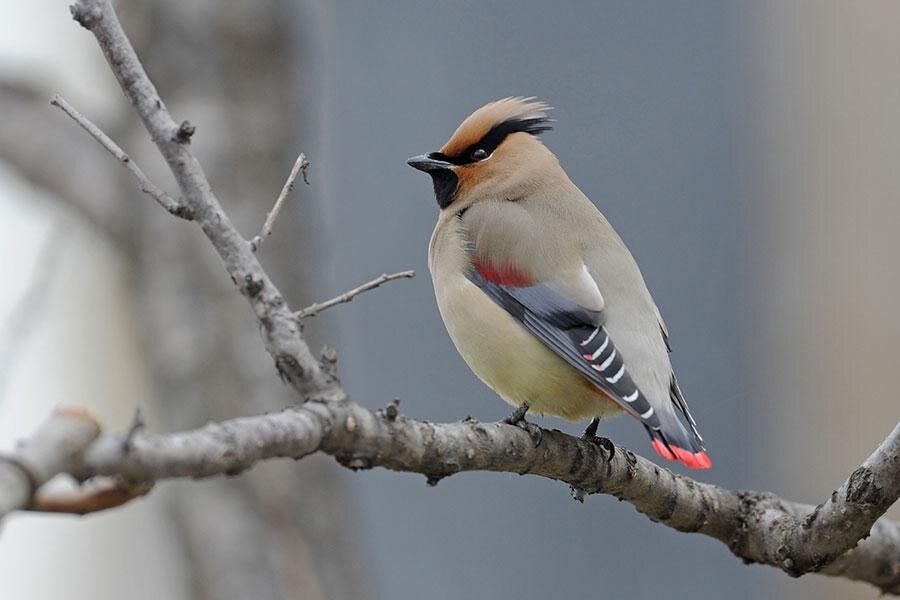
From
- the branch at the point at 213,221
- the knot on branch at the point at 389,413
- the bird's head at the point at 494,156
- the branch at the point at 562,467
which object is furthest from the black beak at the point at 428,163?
the knot on branch at the point at 389,413

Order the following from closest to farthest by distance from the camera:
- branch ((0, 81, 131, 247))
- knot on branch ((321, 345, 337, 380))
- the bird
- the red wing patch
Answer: knot on branch ((321, 345, 337, 380)), the bird, the red wing patch, branch ((0, 81, 131, 247))

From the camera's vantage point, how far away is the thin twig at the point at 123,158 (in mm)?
2271

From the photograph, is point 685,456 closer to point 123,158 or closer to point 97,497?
point 123,158

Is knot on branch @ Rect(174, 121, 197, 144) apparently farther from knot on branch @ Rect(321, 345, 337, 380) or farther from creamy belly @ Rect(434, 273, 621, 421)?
creamy belly @ Rect(434, 273, 621, 421)

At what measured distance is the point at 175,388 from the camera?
5797 millimetres

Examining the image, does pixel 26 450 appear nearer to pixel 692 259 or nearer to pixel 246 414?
pixel 246 414

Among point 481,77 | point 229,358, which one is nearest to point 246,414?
point 229,358

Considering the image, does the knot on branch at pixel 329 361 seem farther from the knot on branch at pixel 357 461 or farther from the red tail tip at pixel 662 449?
the red tail tip at pixel 662 449

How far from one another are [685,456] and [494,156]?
4.35ft

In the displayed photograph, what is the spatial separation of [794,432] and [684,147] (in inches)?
68.1

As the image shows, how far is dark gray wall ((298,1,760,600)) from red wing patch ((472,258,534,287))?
3.58 metres

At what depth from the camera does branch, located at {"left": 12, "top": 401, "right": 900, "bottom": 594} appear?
5.90 ft

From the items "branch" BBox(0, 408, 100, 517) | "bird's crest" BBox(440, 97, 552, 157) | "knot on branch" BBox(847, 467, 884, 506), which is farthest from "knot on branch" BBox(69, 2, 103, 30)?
"bird's crest" BBox(440, 97, 552, 157)

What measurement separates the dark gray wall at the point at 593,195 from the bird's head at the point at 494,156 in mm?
3162
